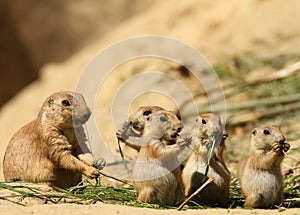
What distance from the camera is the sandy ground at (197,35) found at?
13416 mm

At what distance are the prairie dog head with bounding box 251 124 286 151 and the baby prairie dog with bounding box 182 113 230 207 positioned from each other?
0.25 meters

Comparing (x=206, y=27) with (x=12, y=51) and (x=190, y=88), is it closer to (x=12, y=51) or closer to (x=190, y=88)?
(x=190, y=88)

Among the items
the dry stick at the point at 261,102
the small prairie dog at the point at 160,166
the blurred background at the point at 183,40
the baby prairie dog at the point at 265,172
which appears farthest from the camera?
the blurred background at the point at 183,40

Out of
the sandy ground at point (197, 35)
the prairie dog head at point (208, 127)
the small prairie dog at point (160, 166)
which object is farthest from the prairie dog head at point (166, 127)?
the sandy ground at point (197, 35)

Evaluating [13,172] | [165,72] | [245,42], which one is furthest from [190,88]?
[13,172]

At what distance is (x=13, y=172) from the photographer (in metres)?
6.26

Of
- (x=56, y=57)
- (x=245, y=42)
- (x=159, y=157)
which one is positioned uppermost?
(x=56, y=57)

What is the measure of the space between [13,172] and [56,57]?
15.6 meters

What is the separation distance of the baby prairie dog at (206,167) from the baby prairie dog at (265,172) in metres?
0.19

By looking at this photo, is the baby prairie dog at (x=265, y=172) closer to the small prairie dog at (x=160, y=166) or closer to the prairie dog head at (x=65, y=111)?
the small prairie dog at (x=160, y=166)

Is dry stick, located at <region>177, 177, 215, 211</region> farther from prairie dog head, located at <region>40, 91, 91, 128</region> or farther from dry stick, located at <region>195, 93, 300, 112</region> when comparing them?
dry stick, located at <region>195, 93, 300, 112</region>

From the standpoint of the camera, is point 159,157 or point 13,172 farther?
point 13,172

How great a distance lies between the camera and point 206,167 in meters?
5.81

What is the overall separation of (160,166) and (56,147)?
972 millimetres
